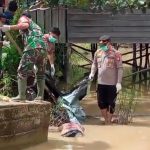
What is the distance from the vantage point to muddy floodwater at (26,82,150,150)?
8.56 metres

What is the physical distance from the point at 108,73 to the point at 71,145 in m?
1.77

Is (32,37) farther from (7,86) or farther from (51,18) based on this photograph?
(51,18)

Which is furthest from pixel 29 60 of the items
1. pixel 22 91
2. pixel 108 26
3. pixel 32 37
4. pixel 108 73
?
pixel 108 26

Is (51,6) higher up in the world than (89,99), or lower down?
higher up

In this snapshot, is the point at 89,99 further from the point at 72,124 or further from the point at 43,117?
the point at 43,117

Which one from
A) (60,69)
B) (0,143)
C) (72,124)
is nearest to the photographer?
(0,143)

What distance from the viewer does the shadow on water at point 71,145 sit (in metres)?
8.47

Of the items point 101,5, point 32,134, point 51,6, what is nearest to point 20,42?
point 51,6

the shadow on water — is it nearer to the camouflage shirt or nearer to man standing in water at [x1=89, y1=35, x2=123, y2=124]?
man standing in water at [x1=89, y1=35, x2=123, y2=124]

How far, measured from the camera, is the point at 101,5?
12312 millimetres

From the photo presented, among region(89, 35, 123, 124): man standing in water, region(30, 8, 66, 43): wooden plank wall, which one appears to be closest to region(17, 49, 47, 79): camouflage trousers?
region(89, 35, 123, 124): man standing in water

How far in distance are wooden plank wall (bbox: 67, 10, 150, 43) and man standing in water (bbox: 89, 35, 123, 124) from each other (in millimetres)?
2856

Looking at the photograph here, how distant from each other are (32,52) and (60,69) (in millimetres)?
4797

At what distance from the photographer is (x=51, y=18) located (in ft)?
41.0
